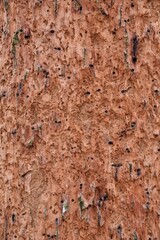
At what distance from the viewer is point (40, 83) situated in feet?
4.37

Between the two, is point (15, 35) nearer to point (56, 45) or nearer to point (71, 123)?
point (56, 45)

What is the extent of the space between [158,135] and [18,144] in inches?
11.9

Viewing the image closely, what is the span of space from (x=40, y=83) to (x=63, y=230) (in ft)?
1.04

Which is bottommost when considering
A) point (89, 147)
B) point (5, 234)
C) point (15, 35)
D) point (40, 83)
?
point (5, 234)

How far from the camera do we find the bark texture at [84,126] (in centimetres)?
129

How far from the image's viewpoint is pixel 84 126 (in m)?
1.31

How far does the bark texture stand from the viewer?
1289mm

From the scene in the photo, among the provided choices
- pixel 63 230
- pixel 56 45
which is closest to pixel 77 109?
pixel 56 45

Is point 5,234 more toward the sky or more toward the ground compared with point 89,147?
more toward the ground

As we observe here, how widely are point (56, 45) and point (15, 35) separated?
10 centimetres

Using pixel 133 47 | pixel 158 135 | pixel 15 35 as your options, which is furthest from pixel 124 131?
pixel 15 35

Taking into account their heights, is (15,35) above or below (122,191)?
above

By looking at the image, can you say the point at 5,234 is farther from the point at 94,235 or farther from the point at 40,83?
the point at 40,83

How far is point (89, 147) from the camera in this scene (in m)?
1.30
